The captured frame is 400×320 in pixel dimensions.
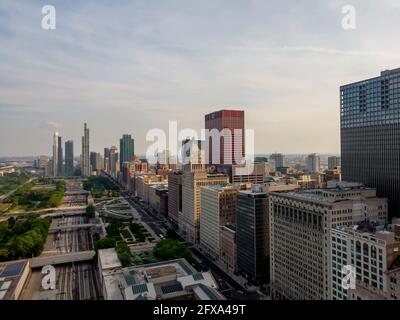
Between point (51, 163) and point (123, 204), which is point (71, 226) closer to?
point (123, 204)

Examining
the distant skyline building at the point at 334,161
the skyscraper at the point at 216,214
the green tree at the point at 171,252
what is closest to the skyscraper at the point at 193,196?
the skyscraper at the point at 216,214

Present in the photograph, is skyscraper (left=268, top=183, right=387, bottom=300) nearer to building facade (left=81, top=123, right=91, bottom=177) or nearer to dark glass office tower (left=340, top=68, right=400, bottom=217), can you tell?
dark glass office tower (left=340, top=68, right=400, bottom=217)

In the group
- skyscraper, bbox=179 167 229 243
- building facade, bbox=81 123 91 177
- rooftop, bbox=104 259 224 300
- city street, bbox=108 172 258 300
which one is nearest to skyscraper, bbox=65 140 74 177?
building facade, bbox=81 123 91 177

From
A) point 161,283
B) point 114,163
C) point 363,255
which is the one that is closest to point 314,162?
point 114,163

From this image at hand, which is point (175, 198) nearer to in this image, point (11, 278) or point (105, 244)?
point (105, 244)
